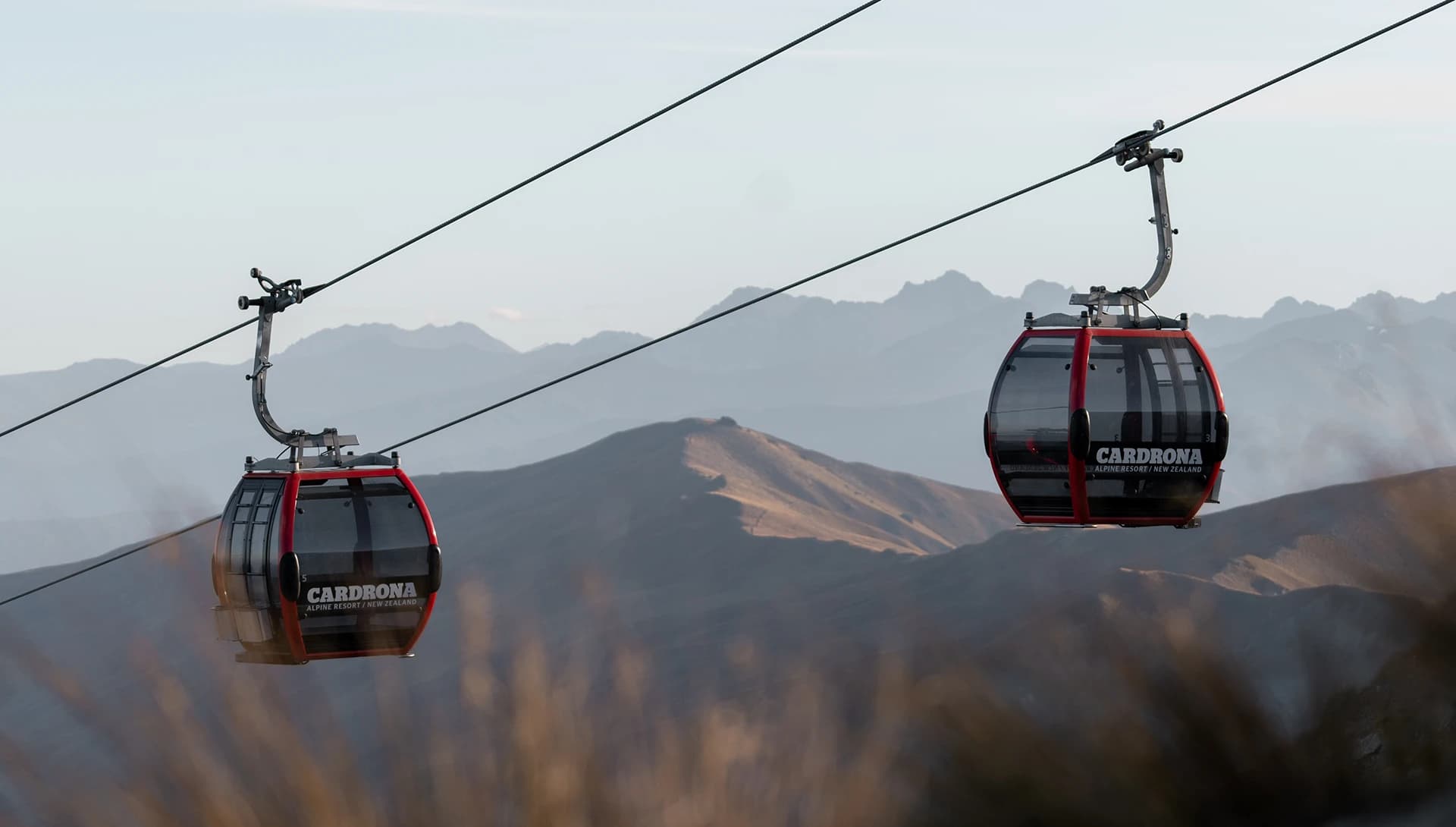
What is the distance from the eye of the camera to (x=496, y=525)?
182 m

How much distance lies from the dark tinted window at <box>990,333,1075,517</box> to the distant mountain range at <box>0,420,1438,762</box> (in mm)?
17075

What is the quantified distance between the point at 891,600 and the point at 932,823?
3320 inches

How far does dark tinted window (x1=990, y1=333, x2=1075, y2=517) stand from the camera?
15.6m

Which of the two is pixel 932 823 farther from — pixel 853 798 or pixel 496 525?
pixel 496 525

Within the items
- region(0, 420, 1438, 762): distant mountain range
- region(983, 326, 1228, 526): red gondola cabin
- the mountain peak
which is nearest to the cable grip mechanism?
region(983, 326, 1228, 526): red gondola cabin

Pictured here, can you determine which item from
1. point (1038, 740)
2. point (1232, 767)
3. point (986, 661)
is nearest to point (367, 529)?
point (1232, 767)

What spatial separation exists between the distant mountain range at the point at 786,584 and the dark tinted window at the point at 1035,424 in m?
17.1

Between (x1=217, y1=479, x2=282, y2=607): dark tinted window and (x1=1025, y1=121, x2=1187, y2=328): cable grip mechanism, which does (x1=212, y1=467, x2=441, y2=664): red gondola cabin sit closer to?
(x1=217, y1=479, x2=282, y2=607): dark tinted window

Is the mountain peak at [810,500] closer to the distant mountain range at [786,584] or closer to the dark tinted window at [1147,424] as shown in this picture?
the distant mountain range at [786,584]

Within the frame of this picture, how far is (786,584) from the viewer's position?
137 m

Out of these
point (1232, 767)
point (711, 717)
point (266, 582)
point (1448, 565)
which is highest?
point (266, 582)

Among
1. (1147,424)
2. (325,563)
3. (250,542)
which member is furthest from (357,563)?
(1147,424)

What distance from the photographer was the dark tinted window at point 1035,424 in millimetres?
15562

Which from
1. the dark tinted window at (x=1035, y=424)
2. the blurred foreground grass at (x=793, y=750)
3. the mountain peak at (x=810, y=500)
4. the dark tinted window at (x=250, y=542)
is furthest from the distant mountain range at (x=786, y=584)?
the dark tinted window at (x=250, y=542)
